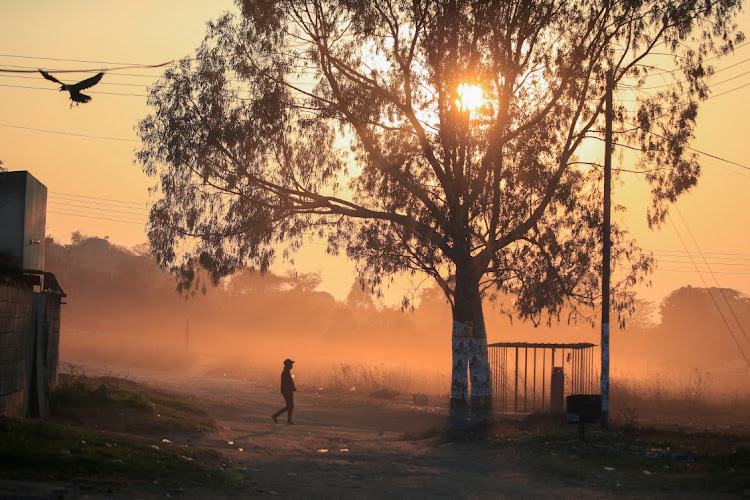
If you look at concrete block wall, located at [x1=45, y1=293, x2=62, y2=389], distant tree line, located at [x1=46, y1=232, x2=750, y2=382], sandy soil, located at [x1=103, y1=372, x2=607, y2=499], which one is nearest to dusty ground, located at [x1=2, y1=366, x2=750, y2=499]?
sandy soil, located at [x1=103, y1=372, x2=607, y2=499]

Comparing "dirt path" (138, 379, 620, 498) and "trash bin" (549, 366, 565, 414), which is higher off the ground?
→ "trash bin" (549, 366, 565, 414)

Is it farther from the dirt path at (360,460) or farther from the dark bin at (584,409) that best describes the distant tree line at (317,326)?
the dark bin at (584,409)

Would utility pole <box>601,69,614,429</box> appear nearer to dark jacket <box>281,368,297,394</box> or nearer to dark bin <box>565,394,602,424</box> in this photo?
dark bin <box>565,394,602,424</box>

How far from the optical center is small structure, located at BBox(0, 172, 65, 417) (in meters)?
14.0

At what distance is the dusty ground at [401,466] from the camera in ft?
38.2

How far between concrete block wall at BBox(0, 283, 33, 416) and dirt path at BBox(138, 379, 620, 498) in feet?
10.6

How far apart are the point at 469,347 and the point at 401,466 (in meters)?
13.6

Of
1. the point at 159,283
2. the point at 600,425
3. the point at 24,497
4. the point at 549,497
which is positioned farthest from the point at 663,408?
the point at 159,283

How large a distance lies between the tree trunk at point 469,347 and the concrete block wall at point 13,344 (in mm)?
15621

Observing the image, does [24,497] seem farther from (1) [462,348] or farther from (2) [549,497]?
(1) [462,348]

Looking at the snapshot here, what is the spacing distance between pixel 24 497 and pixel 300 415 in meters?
17.5

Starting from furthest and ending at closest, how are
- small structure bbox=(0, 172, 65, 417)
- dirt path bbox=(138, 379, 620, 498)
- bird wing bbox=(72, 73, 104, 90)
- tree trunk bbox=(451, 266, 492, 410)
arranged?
tree trunk bbox=(451, 266, 492, 410) → bird wing bbox=(72, 73, 104, 90) → small structure bbox=(0, 172, 65, 417) → dirt path bbox=(138, 379, 620, 498)

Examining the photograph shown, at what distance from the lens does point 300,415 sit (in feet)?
83.0

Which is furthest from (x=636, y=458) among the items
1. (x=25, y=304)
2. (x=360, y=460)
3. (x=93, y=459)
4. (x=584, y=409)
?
(x=25, y=304)
